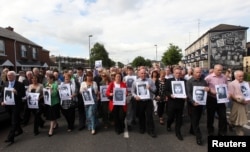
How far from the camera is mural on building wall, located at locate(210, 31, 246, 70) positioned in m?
67.5

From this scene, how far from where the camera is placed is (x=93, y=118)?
24.7ft

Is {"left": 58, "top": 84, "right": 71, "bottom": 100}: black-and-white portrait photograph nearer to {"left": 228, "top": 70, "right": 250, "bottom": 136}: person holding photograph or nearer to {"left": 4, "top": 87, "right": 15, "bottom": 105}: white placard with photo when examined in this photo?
{"left": 4, "top": 87, "right": 15, "bottom": 105}: white placard with photo

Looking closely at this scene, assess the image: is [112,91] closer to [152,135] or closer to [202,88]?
[152,135]

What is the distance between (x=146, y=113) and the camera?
729 cm

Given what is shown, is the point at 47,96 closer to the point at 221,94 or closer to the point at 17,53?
the point at 221,94

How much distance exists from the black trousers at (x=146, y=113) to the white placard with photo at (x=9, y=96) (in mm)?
3555

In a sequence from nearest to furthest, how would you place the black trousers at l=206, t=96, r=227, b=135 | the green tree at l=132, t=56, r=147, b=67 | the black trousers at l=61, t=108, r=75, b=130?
1. the black trousers at l=206, t=96, r=227, b=135
2. the black trousers at l=61, t=108, r=75, b=130
3. the green tree at l=132, t=56, r=147, b=67

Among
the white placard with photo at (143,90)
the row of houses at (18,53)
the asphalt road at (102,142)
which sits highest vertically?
the row of houses at (18,53)

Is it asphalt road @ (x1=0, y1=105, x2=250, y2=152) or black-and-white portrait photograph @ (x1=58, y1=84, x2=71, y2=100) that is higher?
black-and-white portrait photograph @ (x1=58, y1=84, x2=71, y2=100)

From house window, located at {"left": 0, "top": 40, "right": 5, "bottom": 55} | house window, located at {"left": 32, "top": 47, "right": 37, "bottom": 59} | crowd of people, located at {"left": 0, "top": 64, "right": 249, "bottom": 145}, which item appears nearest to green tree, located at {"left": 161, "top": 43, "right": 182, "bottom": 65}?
house window, located at {"left": 32, "top": 47, "right": 37, "bottom": 59}

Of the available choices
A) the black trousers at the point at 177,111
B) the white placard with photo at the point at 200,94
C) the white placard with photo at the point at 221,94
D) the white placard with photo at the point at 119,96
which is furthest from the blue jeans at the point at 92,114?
the white placard with photo at the point at 221,94

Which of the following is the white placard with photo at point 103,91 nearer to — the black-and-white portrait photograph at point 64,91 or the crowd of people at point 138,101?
the crowd of people at point 138,101

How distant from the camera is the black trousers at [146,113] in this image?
721 cm

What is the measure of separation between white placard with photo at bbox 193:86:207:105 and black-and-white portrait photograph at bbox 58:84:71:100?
3678 mm
